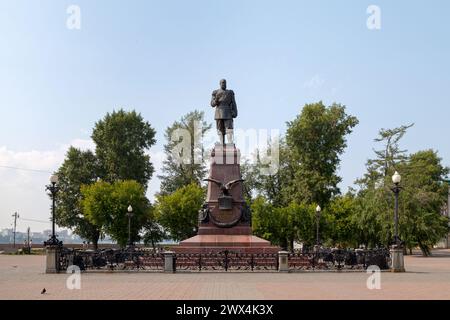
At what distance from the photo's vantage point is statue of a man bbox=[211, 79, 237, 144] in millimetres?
35281

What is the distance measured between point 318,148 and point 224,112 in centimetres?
3225

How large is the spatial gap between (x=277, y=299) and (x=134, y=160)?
55.6m

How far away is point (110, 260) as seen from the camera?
28516 millimetres

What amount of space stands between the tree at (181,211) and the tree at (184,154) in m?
9.24

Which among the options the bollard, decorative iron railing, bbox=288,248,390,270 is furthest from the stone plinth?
the bollard

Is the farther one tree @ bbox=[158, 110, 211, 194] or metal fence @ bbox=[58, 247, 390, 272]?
tree @ bbox=[158, 110, 211, 194]

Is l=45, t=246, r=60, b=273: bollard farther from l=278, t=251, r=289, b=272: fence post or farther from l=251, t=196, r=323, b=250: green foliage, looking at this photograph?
l=251, t=196, r=323, b=250: green foliage

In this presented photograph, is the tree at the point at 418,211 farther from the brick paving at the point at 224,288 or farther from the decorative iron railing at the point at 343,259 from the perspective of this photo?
the brick paving at the point at 224,288

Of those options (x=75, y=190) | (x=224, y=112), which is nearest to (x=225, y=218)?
(x=224, y=112)

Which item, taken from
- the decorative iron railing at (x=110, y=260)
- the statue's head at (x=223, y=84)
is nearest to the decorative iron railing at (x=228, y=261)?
the decorative iron railing at (x=110, y=260)

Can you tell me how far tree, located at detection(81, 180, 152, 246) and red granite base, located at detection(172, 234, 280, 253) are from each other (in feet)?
97.7
